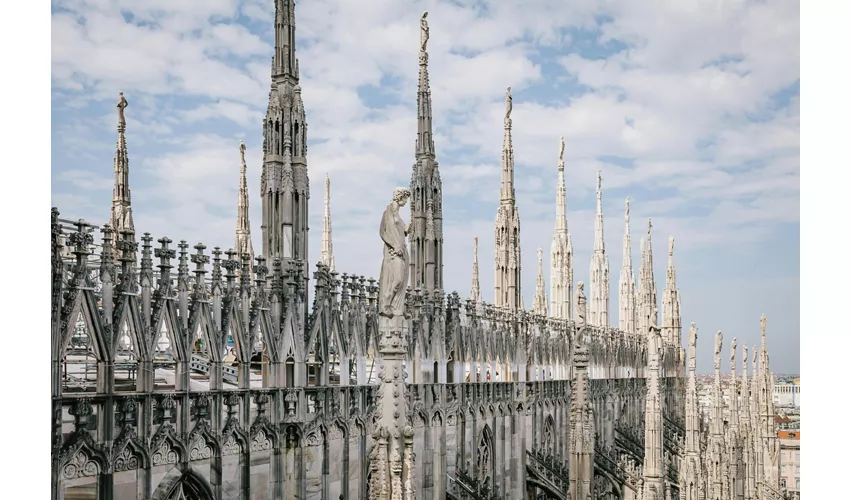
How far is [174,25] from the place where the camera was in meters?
12.2

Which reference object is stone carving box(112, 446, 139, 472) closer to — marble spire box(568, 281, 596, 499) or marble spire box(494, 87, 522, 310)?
marble spire box(568, 281, 596, 499)

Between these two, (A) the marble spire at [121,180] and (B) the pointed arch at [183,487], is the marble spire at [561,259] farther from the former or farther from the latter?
(B) the pointed arch at [183,487]

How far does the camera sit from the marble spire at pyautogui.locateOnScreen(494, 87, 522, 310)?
2600 cm

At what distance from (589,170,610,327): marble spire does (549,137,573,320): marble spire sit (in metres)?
5.96

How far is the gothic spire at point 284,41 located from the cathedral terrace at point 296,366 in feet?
0.11

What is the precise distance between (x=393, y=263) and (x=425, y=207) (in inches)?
411

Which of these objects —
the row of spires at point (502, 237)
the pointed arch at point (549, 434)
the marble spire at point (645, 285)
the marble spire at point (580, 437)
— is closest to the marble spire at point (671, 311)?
the row of spires at point (502, 237)

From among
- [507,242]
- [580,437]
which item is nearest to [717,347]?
[507,242]

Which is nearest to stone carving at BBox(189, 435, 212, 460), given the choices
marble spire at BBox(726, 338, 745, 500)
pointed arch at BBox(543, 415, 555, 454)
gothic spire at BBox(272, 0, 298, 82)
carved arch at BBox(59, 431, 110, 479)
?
carved arch at BBox(59, 431, 110, 479)

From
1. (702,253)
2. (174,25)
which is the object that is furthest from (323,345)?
(702,253)

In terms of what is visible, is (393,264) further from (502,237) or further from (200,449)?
(502,237)

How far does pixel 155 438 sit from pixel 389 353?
3696mm
